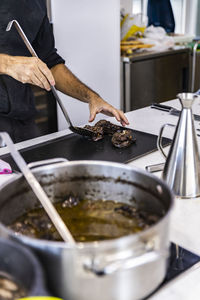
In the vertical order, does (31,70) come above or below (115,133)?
above

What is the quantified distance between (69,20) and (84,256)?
2.72m

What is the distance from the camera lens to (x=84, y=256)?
0.58 m

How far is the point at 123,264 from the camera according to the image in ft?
1.95

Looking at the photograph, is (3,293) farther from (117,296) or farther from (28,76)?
(28,76)

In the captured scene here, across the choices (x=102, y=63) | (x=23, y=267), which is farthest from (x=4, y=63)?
(x=102, y=63)

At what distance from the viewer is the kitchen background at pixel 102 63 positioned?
305 centimetres

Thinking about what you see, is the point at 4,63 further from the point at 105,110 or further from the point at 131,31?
the point at 131,31

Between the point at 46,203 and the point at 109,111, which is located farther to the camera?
the point at 109,111

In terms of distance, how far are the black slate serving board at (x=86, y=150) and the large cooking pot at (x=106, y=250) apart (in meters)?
0.57

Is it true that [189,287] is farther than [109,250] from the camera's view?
Yes

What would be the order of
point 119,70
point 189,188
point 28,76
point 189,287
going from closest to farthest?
point 189,287
point 189,188
point 28,76
point 119,70

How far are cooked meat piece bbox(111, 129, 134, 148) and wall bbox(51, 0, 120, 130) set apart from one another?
1.58 meters

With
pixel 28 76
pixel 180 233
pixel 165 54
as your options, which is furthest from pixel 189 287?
pixel 165 54

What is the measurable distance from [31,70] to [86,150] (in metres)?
0.37
